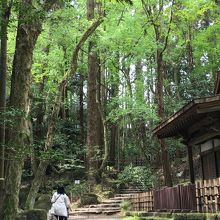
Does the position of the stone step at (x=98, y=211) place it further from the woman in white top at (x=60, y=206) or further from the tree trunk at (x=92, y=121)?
the woman in white top at (x=60, y=206)

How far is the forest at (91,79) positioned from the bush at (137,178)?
7 cm

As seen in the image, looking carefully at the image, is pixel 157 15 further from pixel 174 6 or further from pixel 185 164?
pixel 185 164

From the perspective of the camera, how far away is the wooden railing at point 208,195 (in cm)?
948

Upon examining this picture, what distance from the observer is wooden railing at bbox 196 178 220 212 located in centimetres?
948

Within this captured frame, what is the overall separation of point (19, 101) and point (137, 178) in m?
15.7

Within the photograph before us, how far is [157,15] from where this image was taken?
18.6 meters

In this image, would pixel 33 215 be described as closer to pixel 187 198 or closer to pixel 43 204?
pixel 187 198

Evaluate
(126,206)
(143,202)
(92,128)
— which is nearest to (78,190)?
(92,128)

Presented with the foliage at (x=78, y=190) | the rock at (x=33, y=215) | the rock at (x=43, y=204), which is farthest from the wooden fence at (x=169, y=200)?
the foliage at (x=78, y=190)

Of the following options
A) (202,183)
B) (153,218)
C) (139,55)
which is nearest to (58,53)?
(139,55)

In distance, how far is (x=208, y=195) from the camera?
9.96 metres

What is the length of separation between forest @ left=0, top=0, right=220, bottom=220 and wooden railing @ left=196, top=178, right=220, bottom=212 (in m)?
4.31

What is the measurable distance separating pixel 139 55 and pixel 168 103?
8493 mm

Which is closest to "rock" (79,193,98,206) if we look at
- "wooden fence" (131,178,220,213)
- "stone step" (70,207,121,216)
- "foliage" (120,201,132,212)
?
"stone step" (70,207,121,216)
